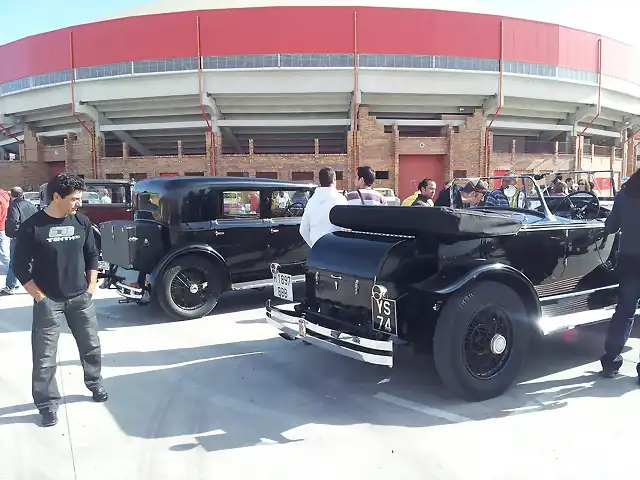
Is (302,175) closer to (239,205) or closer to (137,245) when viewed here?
(239,205)

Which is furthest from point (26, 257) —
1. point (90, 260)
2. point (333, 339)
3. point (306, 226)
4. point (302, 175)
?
point (302, 175)

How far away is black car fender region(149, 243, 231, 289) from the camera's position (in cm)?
634

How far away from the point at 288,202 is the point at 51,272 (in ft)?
14.3

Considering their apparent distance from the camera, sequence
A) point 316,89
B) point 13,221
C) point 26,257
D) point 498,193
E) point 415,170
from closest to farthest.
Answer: point 26,257, point 498,193, point 13,221, point 316,89, point 415,170

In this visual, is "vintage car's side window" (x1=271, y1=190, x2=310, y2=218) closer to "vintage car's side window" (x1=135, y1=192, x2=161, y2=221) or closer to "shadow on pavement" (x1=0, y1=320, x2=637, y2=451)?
"vintage car's side window" (x1=135, y1=192, x2=161, y2=221)

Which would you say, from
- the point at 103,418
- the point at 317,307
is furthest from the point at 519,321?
the point at 103,418

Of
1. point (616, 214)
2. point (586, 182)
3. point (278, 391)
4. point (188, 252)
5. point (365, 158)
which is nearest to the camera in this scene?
point (278, 391)

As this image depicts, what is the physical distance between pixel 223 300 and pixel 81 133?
1156 inches

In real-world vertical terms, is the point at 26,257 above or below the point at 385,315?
above

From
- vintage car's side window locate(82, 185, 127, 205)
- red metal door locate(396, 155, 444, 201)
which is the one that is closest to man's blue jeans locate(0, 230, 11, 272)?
vintage car's side window locate(82, 185, 127, 205)

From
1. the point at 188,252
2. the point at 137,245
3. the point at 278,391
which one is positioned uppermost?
the point at 137,245

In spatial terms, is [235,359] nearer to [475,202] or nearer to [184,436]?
[184,436]

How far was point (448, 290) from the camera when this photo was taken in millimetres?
3498

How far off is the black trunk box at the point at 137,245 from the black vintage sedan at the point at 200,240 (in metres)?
0.01
